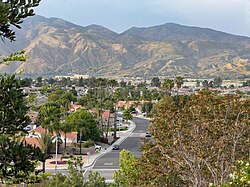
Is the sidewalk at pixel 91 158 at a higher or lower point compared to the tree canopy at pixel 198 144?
lower

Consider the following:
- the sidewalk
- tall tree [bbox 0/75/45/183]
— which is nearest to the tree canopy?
tall tree [bbox 0/75/45/183]

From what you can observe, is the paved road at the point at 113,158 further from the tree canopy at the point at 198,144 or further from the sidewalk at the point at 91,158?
the tree canopy at the point at 198,144

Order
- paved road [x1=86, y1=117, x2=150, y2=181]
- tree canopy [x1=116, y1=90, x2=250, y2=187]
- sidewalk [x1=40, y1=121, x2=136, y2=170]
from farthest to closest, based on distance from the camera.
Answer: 1. sidewalk [x1=40, y1=121, x2=136, y2=170]
2. paved road [x1=86, y1=117, x2=150, y2=181]
3. tree canopy [x1=116, y1=90, x2=250, y2=187]

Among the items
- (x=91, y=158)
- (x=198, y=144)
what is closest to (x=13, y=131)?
(x=198, y=144)

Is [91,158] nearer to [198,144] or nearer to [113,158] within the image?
[113,158]

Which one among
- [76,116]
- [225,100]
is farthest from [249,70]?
[225,100]

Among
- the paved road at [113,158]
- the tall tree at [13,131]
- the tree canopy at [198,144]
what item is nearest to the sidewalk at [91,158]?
the paved road at [113,158]

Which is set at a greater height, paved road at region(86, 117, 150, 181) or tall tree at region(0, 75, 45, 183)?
tall tree at region(0, 75, 45, 183)

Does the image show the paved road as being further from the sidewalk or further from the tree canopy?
the tree canopy

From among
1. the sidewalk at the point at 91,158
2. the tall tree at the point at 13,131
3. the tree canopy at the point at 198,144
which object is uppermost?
the tall tree at the point at 13,131

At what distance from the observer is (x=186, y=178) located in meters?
14.1

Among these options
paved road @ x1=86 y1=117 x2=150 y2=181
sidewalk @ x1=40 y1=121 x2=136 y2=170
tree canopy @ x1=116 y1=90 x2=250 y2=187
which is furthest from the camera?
sidewalk @ x1=40 y1=121 x2=136 y2=170

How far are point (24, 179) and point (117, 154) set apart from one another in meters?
37.1

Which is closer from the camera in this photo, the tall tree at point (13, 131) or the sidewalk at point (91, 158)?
the tall tree at point (13, 131)
